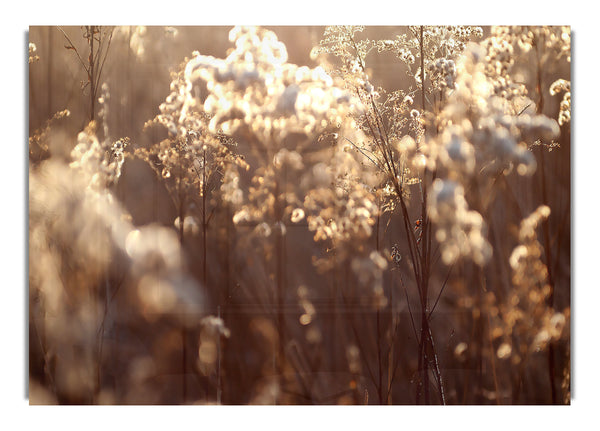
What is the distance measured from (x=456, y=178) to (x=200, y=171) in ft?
4.08

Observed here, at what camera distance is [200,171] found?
92.2 inches

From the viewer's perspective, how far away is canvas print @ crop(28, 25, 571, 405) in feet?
7.66

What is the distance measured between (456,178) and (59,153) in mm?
1928

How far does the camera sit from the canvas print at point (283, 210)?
234 centimetres

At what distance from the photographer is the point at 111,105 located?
234 centimetres

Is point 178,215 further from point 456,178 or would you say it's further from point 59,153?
Result: point 456,178

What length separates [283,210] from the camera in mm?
2336
